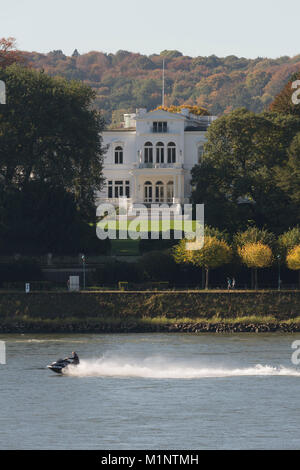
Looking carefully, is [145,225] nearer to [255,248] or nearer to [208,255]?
[208,255]

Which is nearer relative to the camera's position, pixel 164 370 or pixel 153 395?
pixel 153 395

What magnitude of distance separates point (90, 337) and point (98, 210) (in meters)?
41.1

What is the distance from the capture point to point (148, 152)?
12775cm

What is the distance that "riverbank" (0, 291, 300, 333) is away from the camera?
83.8 meters

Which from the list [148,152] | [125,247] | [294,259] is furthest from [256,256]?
[148,152]

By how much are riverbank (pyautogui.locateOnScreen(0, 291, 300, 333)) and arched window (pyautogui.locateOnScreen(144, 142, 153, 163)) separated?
43503 mm

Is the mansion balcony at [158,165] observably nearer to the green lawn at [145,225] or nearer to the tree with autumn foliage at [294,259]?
the green lawn at [145,225]

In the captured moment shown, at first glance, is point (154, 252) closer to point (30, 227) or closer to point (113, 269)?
point (113, 269)

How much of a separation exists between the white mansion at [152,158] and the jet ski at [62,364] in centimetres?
6194

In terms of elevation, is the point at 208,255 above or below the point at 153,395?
above

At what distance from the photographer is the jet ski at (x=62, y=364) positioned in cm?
6306

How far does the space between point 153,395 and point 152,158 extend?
7166 cm

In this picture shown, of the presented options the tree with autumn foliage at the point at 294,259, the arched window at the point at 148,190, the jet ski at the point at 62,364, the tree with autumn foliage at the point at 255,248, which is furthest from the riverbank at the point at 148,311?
the arched window at the point at 148,190

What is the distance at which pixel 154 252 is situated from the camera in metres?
92.8
